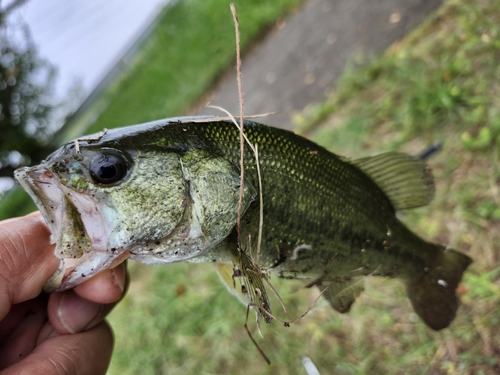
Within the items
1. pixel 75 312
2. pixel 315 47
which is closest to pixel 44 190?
pixel 75 312

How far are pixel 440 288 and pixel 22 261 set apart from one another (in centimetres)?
177

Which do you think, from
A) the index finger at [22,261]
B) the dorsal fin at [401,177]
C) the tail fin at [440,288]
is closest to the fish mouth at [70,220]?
the index finger at [22,261]

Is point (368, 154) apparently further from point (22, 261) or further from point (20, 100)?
point (20, 100)

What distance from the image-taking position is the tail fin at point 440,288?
5.86 ft

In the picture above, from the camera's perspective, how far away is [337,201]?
5.15ft

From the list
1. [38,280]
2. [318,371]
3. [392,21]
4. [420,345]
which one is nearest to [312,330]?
[318,371]

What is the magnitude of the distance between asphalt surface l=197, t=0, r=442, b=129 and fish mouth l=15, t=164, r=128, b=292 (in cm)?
404

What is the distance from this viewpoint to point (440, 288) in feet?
5.92

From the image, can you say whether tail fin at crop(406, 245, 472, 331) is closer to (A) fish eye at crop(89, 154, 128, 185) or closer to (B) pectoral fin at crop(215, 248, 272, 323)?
(B) pectoral fin at crop(215, 248, 272, 323)

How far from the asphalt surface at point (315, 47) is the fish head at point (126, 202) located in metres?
3.75

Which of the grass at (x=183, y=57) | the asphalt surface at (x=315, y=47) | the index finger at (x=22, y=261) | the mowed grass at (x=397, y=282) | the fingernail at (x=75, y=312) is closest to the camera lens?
the index finger at (x=22, y=261)

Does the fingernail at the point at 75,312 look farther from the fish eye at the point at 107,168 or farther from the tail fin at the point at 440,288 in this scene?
the tail fin at the point at 440,288

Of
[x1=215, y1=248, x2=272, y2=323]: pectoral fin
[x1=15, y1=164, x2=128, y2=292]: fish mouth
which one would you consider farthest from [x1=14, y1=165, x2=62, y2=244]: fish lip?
[x1=215, y1=248, x2=272, y2=323]: pectoral fin

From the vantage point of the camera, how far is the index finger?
128cm
